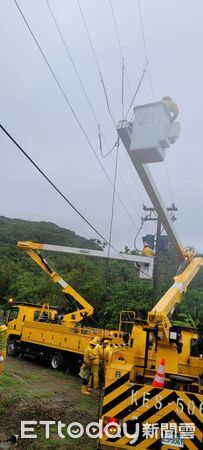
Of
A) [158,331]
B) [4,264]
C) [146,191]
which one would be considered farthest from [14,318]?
[4,264]

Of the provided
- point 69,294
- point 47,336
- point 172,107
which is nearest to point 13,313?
point 69,294

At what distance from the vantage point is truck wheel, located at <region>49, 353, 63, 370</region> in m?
14.5

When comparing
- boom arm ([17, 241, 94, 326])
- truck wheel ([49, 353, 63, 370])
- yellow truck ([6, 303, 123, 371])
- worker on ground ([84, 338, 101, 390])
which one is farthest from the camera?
boom arm ([17, 241, 94, 326])

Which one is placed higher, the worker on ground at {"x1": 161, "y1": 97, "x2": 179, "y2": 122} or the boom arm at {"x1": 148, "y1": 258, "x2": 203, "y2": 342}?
the worker on ground at {"x1": 161, "y1": 97, "x2": 179, "y2": 122}

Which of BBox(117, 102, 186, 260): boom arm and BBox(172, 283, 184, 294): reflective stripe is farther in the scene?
BBox(172, 283, 184, 294): reflective stripe

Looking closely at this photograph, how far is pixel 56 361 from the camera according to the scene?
14.7 meters

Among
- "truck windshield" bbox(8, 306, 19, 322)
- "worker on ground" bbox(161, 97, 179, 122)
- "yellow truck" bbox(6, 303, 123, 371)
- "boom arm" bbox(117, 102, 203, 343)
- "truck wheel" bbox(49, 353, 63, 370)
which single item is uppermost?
"worker on ground" bbox(161, 97, 179, 122)

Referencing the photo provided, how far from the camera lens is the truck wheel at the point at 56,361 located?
47.5 ft

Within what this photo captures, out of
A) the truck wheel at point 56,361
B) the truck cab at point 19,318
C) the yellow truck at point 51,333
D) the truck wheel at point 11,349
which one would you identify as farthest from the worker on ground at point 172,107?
the truck wheel at point 11,349

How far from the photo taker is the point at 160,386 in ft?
22.5

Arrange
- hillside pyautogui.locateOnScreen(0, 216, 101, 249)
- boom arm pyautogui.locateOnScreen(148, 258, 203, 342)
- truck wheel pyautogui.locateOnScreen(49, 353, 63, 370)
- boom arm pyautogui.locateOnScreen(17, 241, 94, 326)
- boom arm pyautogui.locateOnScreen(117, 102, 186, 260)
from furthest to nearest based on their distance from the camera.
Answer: hillside pyautogui.locateOnScreen(0, 216, 101, 249), boom arm pyautogui.locateOnScreen(17, 241, 94, 326), truck wheel pyautogui.locateOnScreen(49, 353, 63, 370), boom arm pyautogui.locateOnScreen(148, 258, 203, 342), boom arm pyautogui.locateOnScreen(117, 102, 186, 260)

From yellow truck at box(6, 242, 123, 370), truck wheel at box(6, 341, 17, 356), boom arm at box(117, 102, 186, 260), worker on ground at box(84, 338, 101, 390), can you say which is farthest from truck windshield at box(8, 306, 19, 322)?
boom arm at box(117, 102, 186, 260)

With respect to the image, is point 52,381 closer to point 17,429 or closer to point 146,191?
point 17,429

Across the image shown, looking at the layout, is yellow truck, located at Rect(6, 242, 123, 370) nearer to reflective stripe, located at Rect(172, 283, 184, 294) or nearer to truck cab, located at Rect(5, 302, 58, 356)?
truck cab, located at Rect(5, 302, 58, 356)
